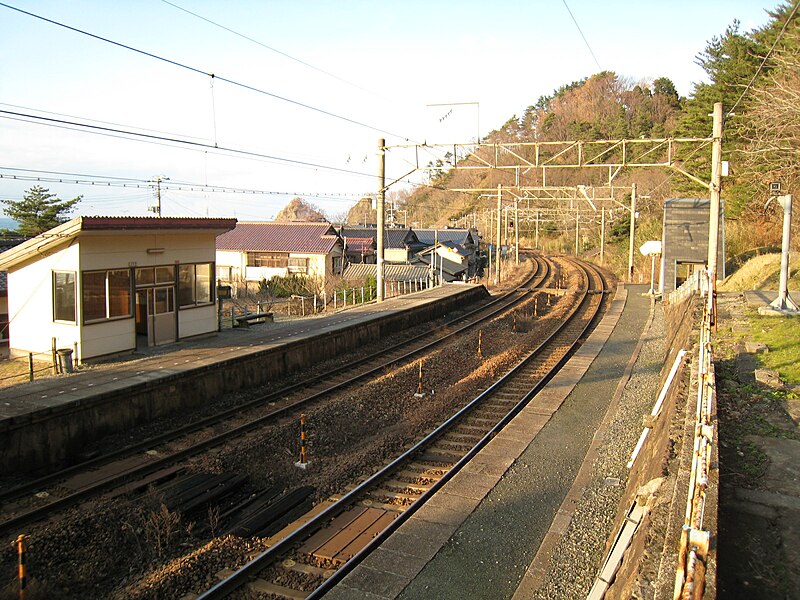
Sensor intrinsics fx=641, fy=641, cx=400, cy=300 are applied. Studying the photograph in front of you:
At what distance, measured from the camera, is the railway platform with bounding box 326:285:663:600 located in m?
5.77

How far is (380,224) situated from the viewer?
847 inches

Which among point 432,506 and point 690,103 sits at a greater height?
point 690,103

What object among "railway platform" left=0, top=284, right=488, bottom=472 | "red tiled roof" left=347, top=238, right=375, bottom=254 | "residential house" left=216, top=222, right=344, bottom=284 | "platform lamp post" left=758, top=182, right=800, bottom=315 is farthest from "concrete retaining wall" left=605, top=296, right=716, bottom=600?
"red tiled roof" left=347, top=238, right=375, bottom=254

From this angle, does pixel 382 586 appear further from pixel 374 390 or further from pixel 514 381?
pixel 514 381

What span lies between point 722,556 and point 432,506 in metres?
3.30

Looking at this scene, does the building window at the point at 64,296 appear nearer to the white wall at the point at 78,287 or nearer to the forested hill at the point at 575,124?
the white wall at the point at 78,287

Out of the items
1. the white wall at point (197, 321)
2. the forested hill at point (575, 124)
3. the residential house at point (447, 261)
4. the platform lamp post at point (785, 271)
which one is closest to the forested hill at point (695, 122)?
the forested hill at point (575, 124)

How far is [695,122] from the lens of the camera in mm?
35781

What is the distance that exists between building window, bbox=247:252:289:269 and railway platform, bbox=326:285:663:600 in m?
29.6

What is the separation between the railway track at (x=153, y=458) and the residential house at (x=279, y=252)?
23.4 meters

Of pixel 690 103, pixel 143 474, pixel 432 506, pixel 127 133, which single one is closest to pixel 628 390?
pixel 432 506

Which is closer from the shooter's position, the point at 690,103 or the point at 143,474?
the point at 143,474

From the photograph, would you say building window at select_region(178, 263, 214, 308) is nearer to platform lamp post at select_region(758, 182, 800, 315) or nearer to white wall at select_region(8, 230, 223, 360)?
white wall at select_region(8, 230, 223, 360)

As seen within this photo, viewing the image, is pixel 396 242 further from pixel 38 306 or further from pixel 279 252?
pixel 38 306
